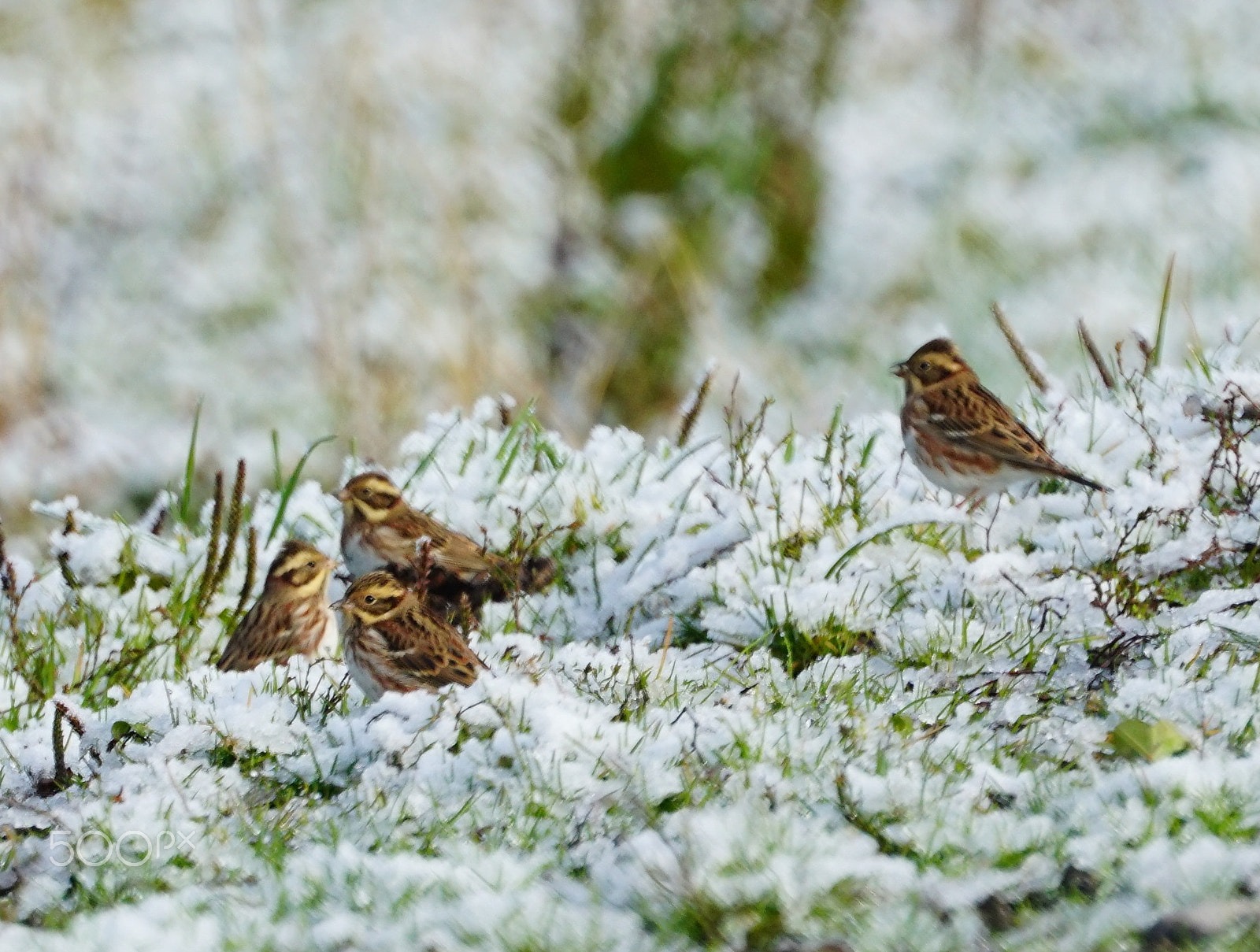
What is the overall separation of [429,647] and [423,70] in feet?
31.8

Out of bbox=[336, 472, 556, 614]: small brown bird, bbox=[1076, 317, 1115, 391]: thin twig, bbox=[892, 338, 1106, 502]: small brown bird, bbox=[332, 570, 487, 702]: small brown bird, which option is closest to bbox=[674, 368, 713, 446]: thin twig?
bbox=[892, 338, 1106, 502]: small brown bird

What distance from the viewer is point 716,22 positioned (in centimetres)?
1277

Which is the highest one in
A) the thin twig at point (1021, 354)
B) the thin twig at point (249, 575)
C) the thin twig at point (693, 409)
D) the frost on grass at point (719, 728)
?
the thin twig at point (1021, 354)

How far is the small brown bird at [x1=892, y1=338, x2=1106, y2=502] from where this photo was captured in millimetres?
5512

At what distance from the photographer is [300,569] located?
584 centimetres

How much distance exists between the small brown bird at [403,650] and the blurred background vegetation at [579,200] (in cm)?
590

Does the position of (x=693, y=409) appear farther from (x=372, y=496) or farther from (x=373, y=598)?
(x=373, y=598)

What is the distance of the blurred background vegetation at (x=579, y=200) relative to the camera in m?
Answer: 11.4

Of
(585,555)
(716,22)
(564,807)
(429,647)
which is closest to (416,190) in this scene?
(716,22)

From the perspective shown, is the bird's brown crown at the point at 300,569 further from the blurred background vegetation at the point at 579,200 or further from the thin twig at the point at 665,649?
the blurred background vegetation at the point at 579,200

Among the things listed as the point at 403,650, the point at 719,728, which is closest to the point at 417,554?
the point at 403,650

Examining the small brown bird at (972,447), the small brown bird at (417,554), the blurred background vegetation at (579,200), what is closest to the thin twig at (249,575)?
the small brown bird at (417,554)

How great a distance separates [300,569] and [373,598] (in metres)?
0.94

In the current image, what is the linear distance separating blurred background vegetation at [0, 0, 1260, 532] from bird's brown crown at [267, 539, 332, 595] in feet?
15.5
